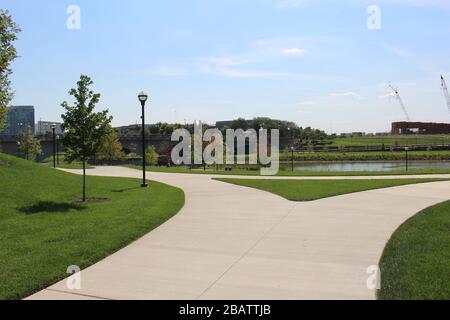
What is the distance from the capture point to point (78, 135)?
50.1 feet

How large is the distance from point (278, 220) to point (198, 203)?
4.00 m

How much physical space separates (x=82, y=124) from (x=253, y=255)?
9.76 meters

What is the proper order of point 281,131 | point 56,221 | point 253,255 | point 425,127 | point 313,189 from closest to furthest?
point 253,255, point 56,221, point 313,189, point 281,131, point 425,127

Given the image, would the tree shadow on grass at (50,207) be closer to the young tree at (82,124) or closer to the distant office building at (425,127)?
the young tree at (82,124)

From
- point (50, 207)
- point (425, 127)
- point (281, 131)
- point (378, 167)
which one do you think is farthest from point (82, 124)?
point (425, 127)

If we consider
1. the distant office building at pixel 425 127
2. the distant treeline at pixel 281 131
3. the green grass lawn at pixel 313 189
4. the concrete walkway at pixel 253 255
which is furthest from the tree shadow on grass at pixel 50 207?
the distant office building at pixel 425 127

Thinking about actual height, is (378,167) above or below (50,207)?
below

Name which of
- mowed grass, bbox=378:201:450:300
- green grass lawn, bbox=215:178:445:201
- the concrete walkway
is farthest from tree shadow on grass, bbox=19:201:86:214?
mowed grass, bbox=378:201:450:300

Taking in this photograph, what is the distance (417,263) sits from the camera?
6.93m

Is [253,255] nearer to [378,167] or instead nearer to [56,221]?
[56,221]

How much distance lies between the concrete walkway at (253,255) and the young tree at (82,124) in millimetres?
4530

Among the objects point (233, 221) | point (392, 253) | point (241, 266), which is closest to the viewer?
point (241, 266)
